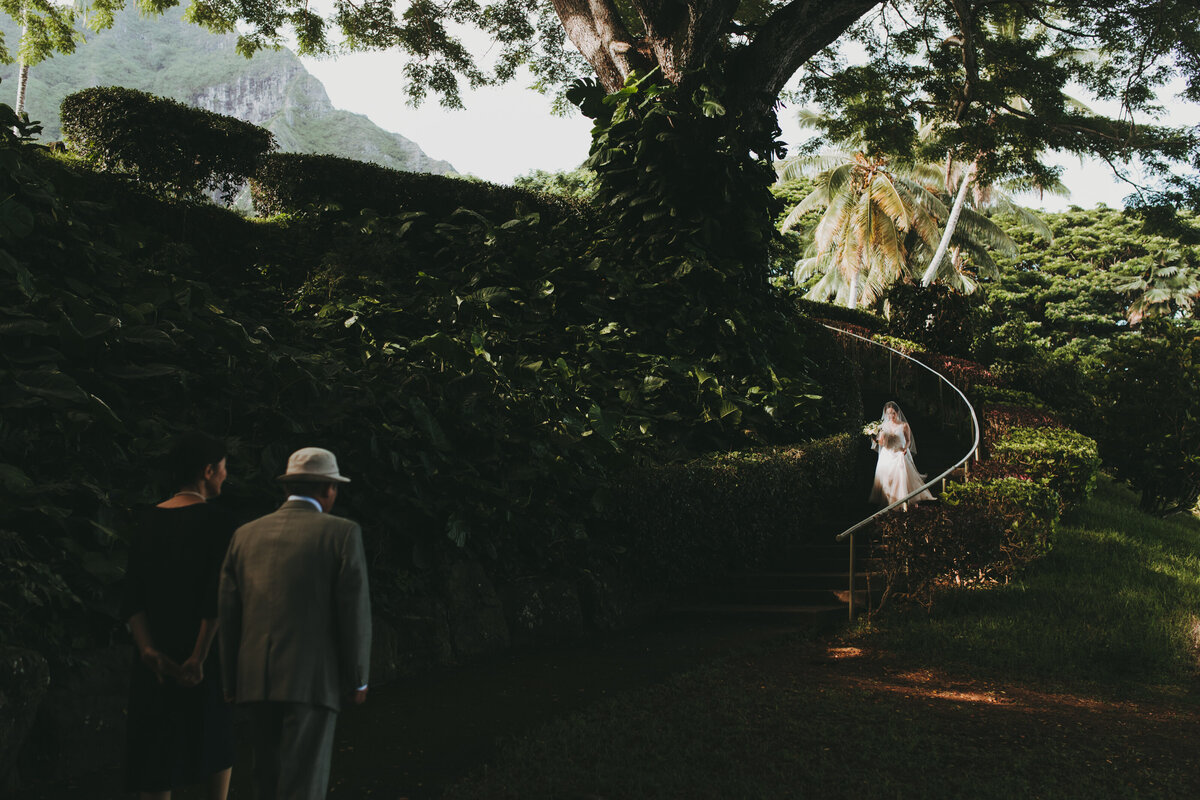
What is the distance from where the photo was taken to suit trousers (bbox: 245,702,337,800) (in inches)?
114

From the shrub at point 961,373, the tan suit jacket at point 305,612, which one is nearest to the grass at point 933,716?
the tan suit jacket at point 305,612

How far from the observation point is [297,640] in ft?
9.64

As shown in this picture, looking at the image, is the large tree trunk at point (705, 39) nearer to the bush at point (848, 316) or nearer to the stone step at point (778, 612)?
the stone step at point (778, 612)

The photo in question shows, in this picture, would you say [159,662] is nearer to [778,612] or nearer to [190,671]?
[190,671]

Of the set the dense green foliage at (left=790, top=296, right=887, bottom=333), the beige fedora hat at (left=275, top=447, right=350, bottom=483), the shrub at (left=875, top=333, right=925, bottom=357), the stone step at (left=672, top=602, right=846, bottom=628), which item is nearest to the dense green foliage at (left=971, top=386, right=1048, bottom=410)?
the shrub at (left=875, top=333, right=925, bottom=357)

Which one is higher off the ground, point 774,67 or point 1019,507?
point 774,67

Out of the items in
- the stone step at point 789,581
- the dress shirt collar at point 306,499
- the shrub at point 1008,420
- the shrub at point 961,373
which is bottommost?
the stone step at point 789,581

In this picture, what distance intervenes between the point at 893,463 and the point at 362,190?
346 inches

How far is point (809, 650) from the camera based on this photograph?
23.6ft

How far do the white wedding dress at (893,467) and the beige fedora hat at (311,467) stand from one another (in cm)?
995

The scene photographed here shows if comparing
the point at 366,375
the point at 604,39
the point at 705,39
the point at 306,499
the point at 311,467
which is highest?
the point at 604,39

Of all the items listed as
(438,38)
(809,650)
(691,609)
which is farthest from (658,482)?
(438,38)

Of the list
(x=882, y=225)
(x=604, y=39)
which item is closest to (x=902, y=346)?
(x=604, y=39)

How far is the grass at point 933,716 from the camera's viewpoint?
4254 millimetres
